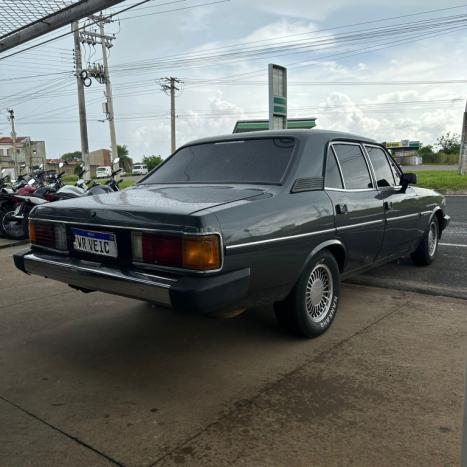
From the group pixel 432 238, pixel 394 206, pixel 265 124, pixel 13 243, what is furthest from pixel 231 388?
pixel 265 124

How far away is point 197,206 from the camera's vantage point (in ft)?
9.58

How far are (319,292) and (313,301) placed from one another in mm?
109

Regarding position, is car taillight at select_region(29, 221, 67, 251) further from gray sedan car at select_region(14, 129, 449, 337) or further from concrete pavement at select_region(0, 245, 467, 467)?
concrete pavement at select_region(0, 245, 467, 467)

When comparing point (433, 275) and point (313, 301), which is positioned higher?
point (313, 301)

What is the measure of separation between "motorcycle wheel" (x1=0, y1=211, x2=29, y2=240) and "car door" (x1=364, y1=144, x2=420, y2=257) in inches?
271

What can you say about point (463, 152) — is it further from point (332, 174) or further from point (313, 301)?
point (313, 301)

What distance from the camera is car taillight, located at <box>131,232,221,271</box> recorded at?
269 cm

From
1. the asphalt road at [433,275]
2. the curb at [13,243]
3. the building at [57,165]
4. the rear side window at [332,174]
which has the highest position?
the rear side window at [332,174]

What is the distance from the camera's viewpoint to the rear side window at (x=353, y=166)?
402 cm

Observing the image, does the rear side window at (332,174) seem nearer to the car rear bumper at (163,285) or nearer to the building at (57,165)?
the car rear bumper at (163,285)

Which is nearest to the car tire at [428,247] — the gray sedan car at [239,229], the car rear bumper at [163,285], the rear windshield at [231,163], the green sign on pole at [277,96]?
the gray sedan car at [239,229]

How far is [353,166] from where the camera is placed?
165 inches

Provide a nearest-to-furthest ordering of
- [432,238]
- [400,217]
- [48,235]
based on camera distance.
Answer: [48,235] → [400,217] → [432,238]

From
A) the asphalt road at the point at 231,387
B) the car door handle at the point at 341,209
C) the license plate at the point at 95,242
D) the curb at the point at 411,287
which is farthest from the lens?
the curb at the point at 411,287
